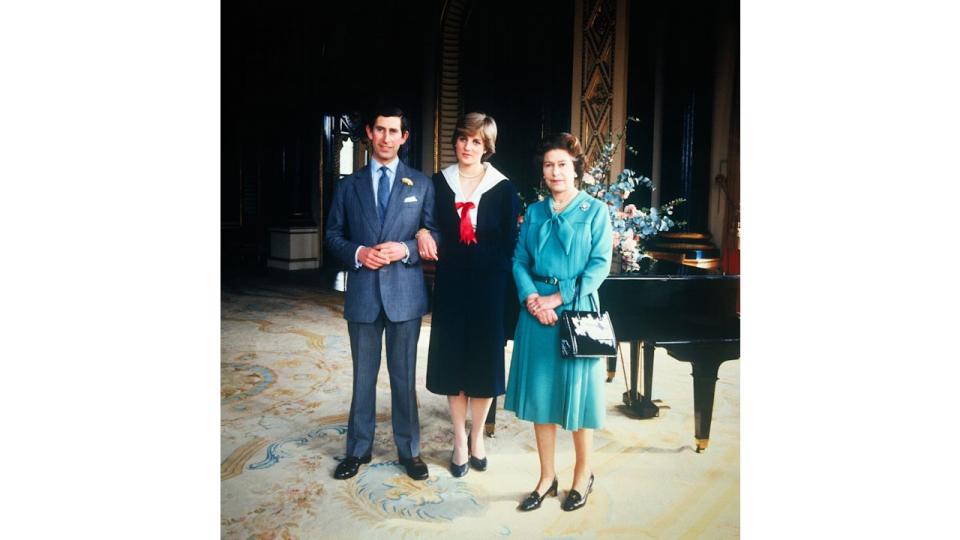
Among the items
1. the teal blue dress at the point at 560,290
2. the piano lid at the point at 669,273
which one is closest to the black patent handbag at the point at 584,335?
the teal blue dress at the point at 560,290

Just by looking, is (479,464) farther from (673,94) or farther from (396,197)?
(673,94)

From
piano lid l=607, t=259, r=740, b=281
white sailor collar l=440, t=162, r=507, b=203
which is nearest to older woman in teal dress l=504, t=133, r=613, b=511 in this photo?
white sailor collar l=440, t=162, r=507, b=203

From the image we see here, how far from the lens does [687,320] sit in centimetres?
209

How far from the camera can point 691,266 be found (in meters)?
2.17

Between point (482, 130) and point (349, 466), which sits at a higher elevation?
point (482, 130)

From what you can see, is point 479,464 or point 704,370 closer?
point 479,464

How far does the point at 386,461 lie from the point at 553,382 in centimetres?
61

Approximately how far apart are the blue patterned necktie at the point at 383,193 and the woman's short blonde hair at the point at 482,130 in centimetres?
24

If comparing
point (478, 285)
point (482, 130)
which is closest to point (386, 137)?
point (482, 130)

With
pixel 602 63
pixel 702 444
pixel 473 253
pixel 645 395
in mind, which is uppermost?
pixel 602 63

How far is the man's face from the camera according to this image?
5.92ft

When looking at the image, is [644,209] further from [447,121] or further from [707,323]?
[447,121]

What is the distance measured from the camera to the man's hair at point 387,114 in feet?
5.93

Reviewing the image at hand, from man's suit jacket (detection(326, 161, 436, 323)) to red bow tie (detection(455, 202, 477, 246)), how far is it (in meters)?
0.09
